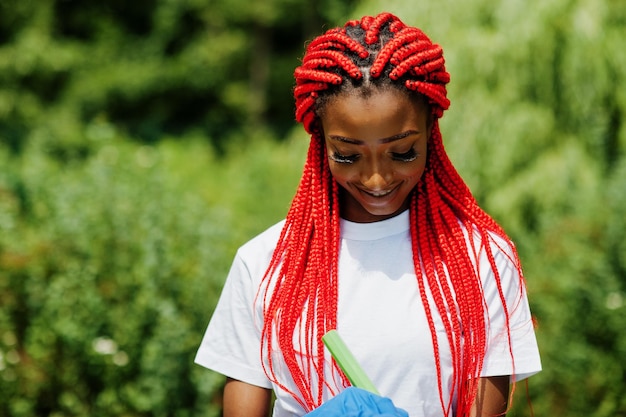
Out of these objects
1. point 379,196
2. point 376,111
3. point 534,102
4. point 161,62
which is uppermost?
point 161,62

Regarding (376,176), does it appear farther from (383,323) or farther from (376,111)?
(383,323)

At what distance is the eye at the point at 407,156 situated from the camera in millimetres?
1462

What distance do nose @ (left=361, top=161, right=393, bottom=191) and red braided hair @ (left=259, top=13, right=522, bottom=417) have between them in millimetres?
131

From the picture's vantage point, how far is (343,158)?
1.49m

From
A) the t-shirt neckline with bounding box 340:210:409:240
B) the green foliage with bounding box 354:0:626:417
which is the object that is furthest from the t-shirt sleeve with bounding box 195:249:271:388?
the green foliage with bounding box 354:0:626:417

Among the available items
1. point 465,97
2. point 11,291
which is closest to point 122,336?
point 11,291

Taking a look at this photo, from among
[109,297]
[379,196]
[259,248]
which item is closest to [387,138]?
[379,196]

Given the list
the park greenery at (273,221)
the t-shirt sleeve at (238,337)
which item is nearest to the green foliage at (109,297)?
the park greenery at (273,221)

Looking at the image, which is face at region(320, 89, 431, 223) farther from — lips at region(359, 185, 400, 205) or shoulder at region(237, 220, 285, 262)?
shoulder at region(237, 220, 285, 262)

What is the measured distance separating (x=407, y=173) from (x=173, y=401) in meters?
2.18

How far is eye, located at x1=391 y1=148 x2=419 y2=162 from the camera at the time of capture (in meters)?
1.46

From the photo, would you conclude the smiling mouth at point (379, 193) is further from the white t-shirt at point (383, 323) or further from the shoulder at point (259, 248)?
the shoulder at point (259, 248)

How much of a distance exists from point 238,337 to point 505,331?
0.51 m

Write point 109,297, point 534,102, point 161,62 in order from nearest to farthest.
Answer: point 109,297 < point 534,102 < point 161,62
